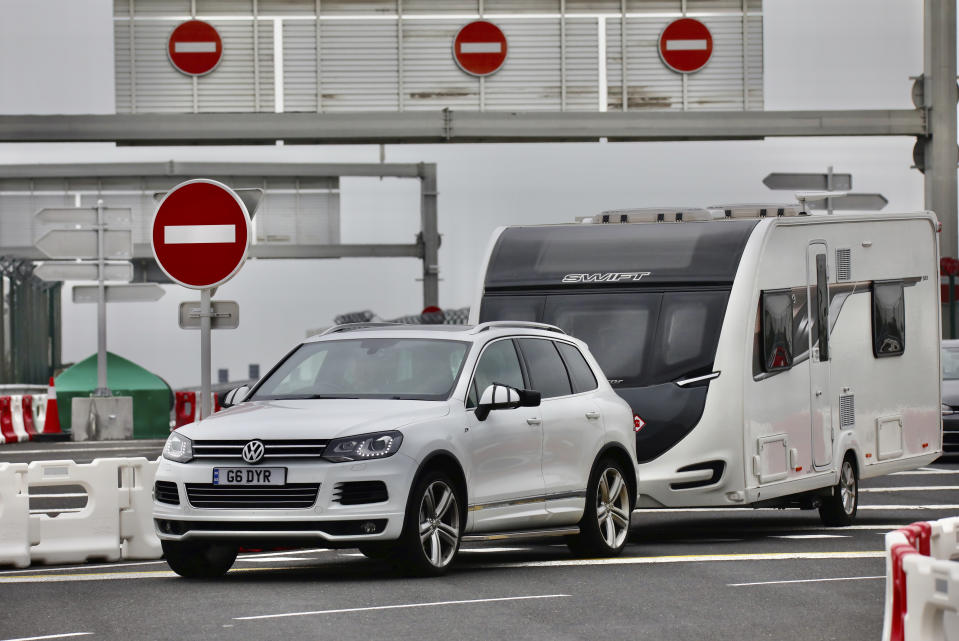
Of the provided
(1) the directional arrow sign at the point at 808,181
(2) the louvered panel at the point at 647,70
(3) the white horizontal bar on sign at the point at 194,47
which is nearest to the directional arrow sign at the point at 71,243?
(3) the white horizontal bar on sign at the point at 194,47

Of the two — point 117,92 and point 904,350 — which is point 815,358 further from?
point 117,92

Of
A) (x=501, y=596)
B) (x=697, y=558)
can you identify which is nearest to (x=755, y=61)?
(x=697, y=558)

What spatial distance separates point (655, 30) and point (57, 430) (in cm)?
1225

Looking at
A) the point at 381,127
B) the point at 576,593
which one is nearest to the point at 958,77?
the point at 381,127

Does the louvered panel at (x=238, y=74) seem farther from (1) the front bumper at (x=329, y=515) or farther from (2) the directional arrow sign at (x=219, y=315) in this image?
(1) the front bumper at (x=329, y=515)

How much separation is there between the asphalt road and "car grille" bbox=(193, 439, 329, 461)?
30.6 inches

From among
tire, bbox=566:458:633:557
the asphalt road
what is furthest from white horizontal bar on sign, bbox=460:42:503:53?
tire, bbox=566:458:633:557

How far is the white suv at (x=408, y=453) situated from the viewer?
11375 millimetres

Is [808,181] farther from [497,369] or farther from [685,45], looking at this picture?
[497,369]

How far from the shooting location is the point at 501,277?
16312 millimetres

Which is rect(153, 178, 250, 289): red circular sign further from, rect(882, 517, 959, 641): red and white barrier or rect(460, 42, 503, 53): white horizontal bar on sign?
rect(460, 42, 503, 53): white horizontal bar on sign

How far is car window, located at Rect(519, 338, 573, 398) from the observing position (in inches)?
528

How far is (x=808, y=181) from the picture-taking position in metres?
31.4

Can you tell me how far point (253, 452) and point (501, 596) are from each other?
175 cm
